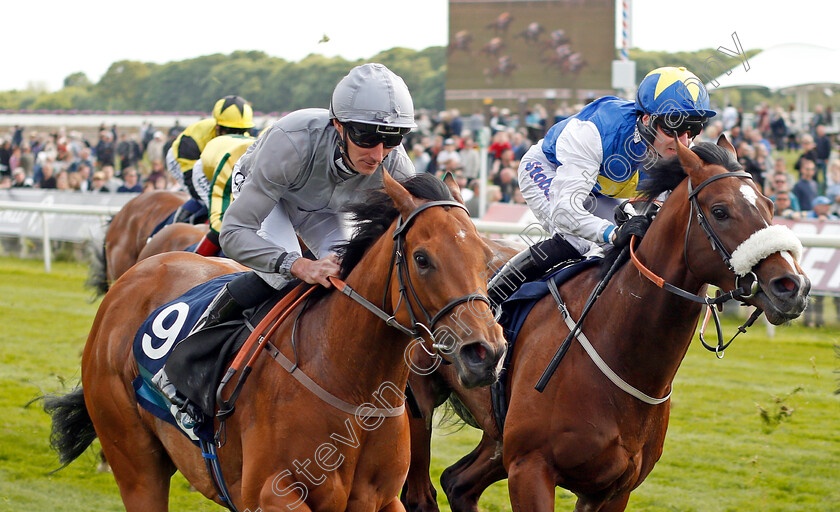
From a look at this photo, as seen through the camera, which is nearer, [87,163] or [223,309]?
[223,309]

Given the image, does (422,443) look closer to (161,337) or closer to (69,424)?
(161,337)

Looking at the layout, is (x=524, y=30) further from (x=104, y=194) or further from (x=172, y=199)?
(x=172, y=199)

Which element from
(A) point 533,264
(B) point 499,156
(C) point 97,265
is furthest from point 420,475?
(B) point 499,156

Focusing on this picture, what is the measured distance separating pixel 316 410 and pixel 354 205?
64 cm

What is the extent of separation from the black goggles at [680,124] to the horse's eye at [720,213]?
644 millimetres

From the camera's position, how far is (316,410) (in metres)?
2.83

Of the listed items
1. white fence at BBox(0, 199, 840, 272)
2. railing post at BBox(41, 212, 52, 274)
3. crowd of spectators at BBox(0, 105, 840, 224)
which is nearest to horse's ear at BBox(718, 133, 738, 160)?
white fence at BBox(0, 199, 840, 272)

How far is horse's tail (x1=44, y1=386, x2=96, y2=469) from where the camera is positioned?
13.0ft

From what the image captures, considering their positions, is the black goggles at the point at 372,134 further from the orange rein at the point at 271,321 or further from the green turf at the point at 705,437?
the green turf at the point at 705,437

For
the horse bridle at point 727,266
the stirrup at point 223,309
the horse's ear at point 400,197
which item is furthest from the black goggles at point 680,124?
the stirrup at point 223,309

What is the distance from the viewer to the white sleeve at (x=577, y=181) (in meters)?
3.76

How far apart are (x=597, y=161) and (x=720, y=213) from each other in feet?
3.22

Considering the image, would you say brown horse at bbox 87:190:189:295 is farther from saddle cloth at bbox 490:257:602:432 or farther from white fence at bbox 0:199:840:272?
saddle cloth at bbox 490:257:602:432

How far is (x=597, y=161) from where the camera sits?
13.1 feet
